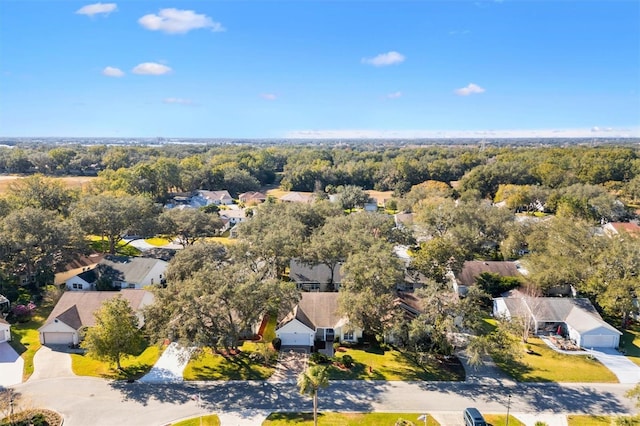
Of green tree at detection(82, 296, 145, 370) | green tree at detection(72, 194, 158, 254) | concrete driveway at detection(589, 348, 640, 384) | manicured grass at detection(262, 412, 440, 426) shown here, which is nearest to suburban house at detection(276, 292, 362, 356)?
manicured grass at detection(262, 412, 440, 426)

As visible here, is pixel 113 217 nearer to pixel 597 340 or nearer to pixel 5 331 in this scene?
pixel 5 331

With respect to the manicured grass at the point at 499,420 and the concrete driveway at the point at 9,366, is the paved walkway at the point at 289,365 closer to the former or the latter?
the manicured grass at the point at 499,420

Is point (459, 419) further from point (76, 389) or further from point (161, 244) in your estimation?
point (161, 244)

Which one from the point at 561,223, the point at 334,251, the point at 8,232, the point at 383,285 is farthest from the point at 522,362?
the point at 8,232

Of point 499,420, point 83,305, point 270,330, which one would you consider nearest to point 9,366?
point 83,305

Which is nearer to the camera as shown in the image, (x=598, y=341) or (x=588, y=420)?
(x=588, y=420)

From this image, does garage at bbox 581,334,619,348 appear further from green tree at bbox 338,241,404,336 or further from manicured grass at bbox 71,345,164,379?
manicured grass at bbox 71,345,164,379
